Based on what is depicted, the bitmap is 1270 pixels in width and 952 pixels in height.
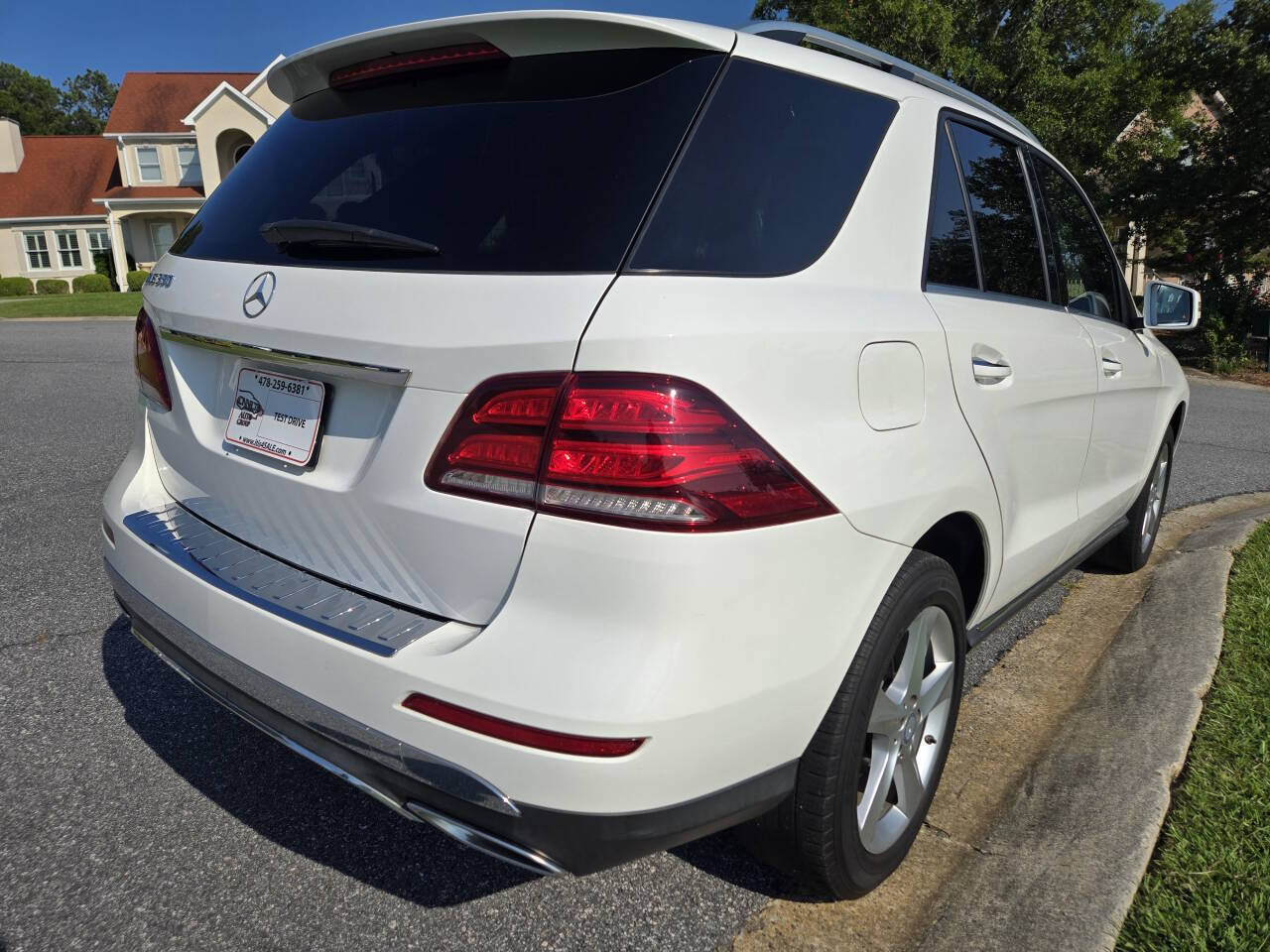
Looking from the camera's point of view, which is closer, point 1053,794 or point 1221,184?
point 1053,794

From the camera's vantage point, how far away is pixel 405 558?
68.1 inches

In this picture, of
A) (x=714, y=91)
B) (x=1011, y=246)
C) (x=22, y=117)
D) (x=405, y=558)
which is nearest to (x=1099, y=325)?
(x=1011, y=246)

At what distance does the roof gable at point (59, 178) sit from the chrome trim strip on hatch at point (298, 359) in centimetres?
4169

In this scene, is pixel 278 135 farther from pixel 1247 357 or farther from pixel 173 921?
pixel 1247 357

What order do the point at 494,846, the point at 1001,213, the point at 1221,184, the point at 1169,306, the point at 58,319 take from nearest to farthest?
the point at 494,846
the point at 1001,213
the point at 1169,306
the point at 1221,184
the point at 58,319

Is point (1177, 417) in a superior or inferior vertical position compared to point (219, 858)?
superior

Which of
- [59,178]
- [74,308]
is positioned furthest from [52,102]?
[74,308]

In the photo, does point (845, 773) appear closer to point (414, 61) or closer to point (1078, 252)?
point (414, 61)

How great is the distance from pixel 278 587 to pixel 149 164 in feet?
129

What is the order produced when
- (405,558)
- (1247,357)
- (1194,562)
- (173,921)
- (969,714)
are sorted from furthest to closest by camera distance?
(1247,357) < (1194,562) < (969,714) < (173,921) < (405,558)

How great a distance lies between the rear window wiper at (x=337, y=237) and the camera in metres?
1.84

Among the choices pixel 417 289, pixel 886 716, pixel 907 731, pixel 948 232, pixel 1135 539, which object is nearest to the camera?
pixel 417 289

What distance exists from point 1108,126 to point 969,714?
1985 cm

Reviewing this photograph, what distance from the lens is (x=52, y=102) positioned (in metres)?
79.3
